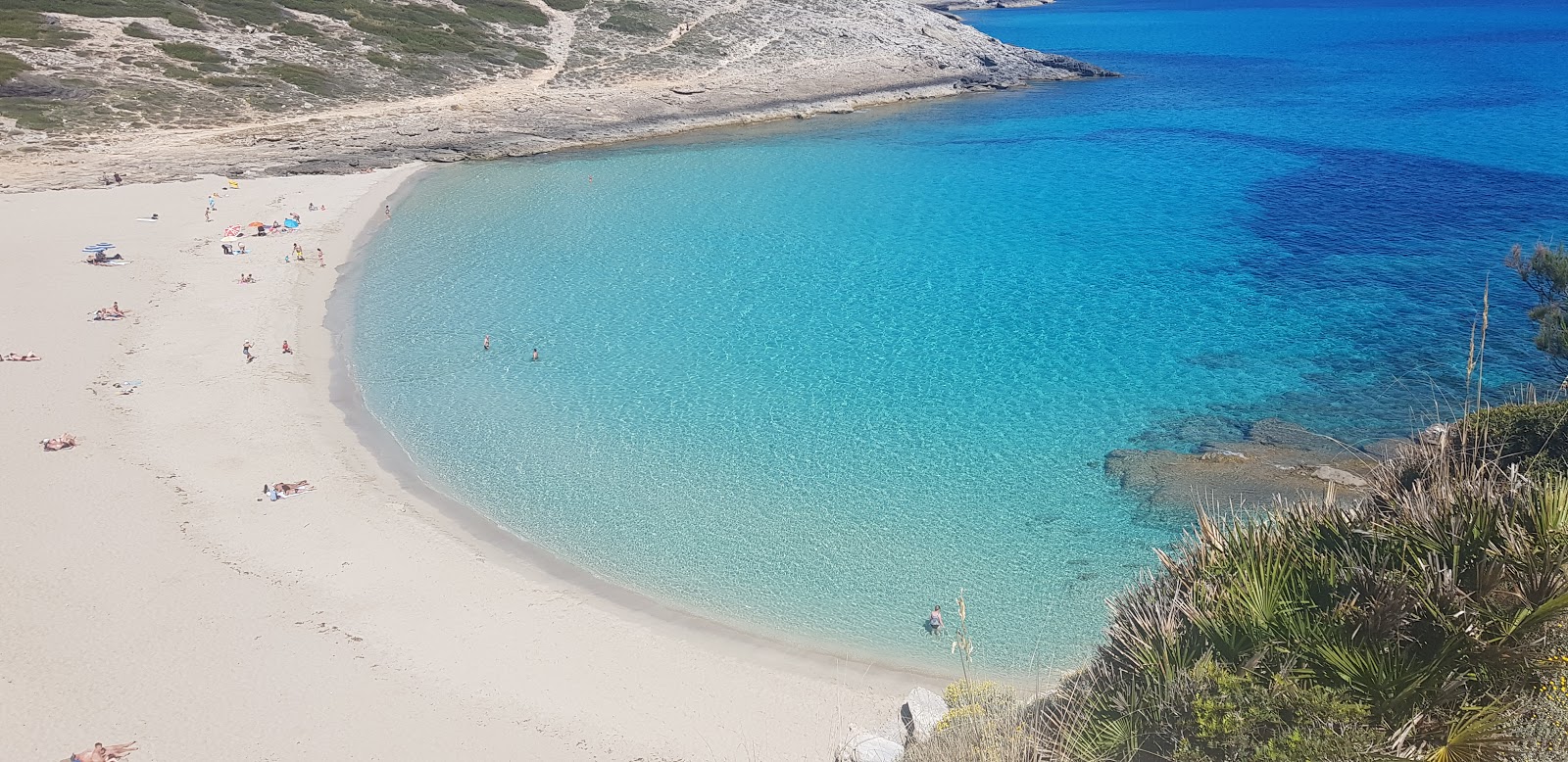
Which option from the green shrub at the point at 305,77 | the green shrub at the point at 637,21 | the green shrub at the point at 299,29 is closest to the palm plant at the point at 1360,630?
the green shrub at the point at 305,77

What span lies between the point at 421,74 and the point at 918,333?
42.5 m

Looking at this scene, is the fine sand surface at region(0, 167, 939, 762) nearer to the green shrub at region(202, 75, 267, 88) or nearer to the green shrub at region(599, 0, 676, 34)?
the green shrub at region(202, 75, 267, 88)

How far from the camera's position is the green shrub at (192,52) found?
180 ft

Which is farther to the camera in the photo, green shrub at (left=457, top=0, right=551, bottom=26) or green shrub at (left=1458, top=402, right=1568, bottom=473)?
green shrub at (left=457, top=0, right=551, bottom=26)

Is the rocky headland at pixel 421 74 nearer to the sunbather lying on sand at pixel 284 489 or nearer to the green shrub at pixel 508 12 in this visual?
the green shrub at pixel 508 12

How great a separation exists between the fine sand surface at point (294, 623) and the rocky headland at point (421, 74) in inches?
1012

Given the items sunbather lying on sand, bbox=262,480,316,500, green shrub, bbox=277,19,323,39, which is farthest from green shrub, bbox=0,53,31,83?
sunbather lying on sand, bbox=262,480,316,500

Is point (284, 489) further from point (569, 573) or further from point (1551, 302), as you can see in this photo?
point (1551, 302)

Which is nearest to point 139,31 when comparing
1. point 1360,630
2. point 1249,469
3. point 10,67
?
point 10,67

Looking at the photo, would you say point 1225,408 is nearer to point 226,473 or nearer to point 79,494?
point 226,473

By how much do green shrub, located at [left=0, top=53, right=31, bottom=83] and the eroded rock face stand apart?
53.3 metres

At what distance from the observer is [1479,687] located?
21.0 feet

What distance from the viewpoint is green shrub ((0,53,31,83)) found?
48125mm

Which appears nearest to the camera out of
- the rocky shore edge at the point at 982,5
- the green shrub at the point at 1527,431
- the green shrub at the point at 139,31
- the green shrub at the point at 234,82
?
the green shrub at the point at 1527,431
